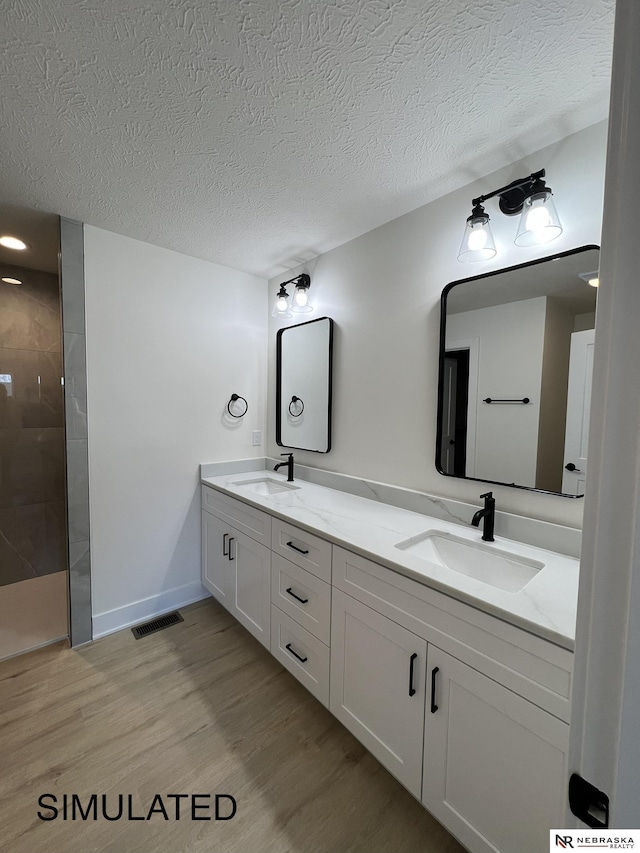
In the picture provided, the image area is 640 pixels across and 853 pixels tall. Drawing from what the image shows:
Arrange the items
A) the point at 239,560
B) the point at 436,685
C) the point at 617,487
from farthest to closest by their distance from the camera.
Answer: the point at 239,560 < the point at 436,685 < the point at 617,487

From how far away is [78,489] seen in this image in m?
1.99

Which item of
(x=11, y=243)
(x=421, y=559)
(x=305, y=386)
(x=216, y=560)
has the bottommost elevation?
(x=216, y=560)

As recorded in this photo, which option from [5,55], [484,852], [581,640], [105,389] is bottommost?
[484,852]

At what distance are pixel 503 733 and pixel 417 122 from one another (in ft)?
6.32

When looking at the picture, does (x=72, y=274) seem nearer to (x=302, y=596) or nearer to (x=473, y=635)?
(x=302, y=596)

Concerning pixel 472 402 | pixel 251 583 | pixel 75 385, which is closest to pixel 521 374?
pixel 472 402

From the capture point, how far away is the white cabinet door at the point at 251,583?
1822mm

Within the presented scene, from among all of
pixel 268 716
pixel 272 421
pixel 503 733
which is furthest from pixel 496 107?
pixel 268 716

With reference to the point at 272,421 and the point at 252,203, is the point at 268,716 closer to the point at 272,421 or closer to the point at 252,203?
the point at 272,421

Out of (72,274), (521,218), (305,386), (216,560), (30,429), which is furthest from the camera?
(30,429)

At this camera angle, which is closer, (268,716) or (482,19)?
(482,19)

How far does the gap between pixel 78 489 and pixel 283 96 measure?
2073mm

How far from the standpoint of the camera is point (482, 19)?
0.92 metres

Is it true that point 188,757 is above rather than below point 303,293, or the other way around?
below
